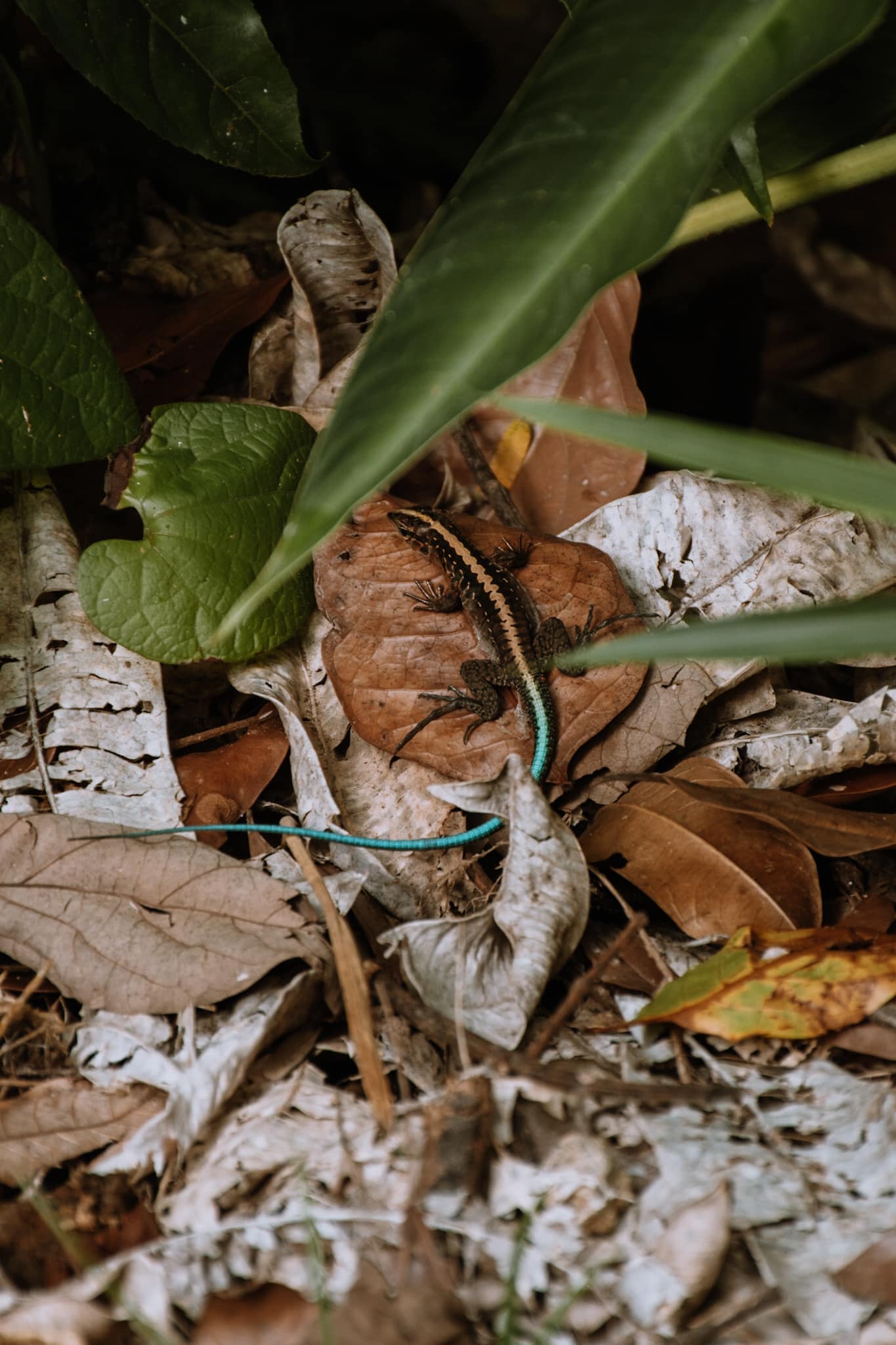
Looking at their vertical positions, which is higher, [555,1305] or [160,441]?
[160,441]

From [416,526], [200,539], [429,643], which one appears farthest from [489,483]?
[200,539]

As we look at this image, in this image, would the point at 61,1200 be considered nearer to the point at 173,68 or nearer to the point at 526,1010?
the point at 526,1010

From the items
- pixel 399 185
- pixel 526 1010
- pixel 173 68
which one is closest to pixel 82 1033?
pixel 526 1010

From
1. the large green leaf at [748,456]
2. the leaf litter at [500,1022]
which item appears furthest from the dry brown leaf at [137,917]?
the large green leaf at [748,456]

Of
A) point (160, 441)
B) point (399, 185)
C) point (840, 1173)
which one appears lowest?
point (840, 1173)

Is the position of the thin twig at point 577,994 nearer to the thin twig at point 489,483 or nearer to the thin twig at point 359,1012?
the thin twig at point 359,1012
